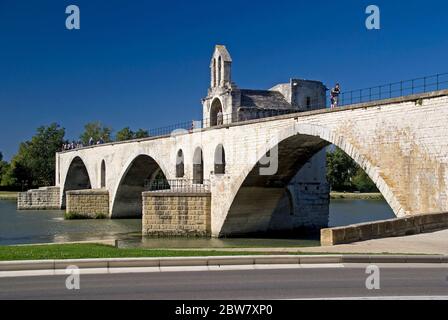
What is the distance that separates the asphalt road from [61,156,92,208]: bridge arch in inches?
2251

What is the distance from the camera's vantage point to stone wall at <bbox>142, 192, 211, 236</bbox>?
105 feet

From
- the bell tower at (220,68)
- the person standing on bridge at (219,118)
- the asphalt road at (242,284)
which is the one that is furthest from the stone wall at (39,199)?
the asphalt road at (242,284)

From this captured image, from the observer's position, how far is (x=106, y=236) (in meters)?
35.0

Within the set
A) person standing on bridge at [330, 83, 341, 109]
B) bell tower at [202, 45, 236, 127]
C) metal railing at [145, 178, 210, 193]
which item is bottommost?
metal railing at [145, 178, 210, 193]

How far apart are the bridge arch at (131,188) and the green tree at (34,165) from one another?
5058cm

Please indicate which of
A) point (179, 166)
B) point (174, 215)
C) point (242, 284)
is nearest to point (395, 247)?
point (242, 284)

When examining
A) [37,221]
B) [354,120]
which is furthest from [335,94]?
[37,221]

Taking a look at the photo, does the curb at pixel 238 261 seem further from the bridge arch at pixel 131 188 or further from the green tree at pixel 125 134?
the green tree at pixel 125 134

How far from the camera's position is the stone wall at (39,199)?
61.1 meters

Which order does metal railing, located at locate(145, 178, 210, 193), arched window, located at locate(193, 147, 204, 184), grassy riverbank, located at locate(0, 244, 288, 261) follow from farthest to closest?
arched window, located at locate(193, 147, 204, 184) → metal railing, located at locate(145, 178, 210, 193) → grassy riverbank, located at locate(0, 244, 288, 261)

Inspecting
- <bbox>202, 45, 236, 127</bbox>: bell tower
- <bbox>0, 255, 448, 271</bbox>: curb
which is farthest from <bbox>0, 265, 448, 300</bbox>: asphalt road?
<bbox>202, 45, 236, 127</bbox>: bell tower

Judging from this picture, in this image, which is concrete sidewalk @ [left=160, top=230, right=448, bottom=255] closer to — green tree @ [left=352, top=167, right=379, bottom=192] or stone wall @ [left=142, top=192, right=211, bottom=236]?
stone wall @ [left=142, top=192, right=211, bottom=236]
